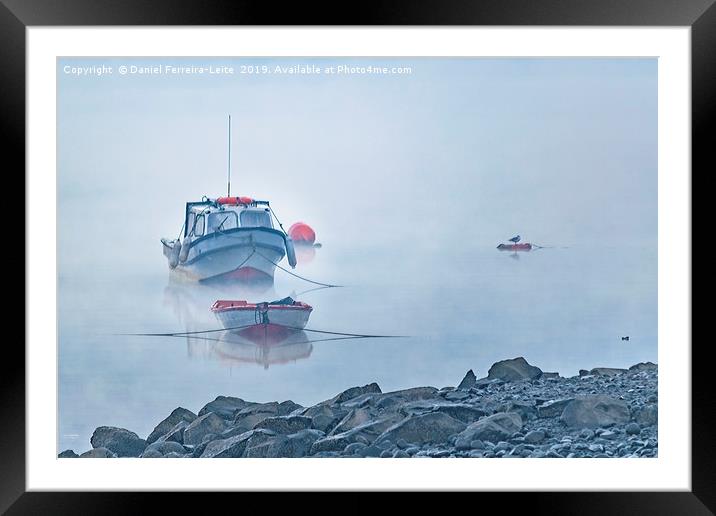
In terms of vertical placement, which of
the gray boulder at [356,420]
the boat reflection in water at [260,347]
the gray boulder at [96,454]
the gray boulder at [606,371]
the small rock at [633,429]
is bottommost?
the gray boulder at [96,454]

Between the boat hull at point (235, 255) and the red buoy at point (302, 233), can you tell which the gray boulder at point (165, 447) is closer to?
the boat hull at point (235, 255)

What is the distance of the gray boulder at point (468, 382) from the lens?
10.2ft

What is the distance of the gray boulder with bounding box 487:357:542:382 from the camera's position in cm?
311

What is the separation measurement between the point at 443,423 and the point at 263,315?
3.03 ft

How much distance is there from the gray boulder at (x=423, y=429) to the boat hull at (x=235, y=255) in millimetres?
876

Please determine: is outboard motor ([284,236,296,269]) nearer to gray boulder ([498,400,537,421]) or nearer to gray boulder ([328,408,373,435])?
gray boulder ([328,408,373,435])

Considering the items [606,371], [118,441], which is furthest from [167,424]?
[606,371]

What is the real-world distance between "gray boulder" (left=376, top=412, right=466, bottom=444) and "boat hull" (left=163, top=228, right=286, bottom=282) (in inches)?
34.5

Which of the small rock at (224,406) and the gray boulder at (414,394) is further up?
the gray boulder at (414,394)

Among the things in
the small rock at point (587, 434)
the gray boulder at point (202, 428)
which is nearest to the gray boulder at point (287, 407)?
the gray boulder at point (202, 428)

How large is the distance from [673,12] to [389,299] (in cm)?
163

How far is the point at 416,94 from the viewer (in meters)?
3.10

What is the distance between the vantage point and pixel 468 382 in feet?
10.2

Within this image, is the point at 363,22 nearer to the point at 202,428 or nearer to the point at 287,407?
the point at 287,407
